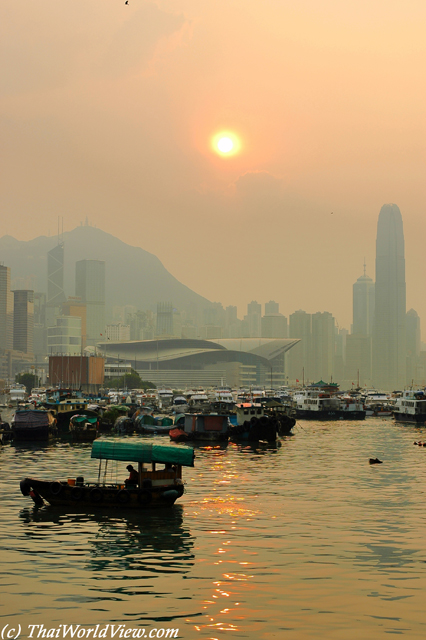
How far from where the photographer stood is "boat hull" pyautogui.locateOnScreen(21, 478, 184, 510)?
3819 cm

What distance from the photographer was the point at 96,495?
38.3 metres

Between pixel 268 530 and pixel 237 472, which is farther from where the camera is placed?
pixel 237 472

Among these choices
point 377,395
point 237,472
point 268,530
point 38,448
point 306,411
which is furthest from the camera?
point 377,395

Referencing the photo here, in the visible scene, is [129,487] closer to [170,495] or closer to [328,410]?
[170,495]

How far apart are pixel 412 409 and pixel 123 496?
9850cm

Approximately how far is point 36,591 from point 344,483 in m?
30.0

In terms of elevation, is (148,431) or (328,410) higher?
(328,410)

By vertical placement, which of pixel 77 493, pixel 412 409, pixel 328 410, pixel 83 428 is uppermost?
pixel 412 409

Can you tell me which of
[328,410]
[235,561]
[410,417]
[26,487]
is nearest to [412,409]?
[410,417]

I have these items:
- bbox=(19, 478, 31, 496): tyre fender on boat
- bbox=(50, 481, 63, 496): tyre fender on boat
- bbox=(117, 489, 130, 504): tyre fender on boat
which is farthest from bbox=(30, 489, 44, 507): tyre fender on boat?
bbox=(117, 489, 130, 504): tyre fender on boat

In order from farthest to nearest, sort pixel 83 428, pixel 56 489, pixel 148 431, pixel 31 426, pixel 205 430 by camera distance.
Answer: pixel 148 431 → pixel 83 428 → pixel 205 430 → pixel 31 426 → pixel 56 489

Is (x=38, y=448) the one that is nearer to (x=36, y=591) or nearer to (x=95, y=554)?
(x=95, y=554)

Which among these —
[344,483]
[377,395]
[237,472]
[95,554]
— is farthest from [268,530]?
[377,395]

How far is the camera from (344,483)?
51188 mm
